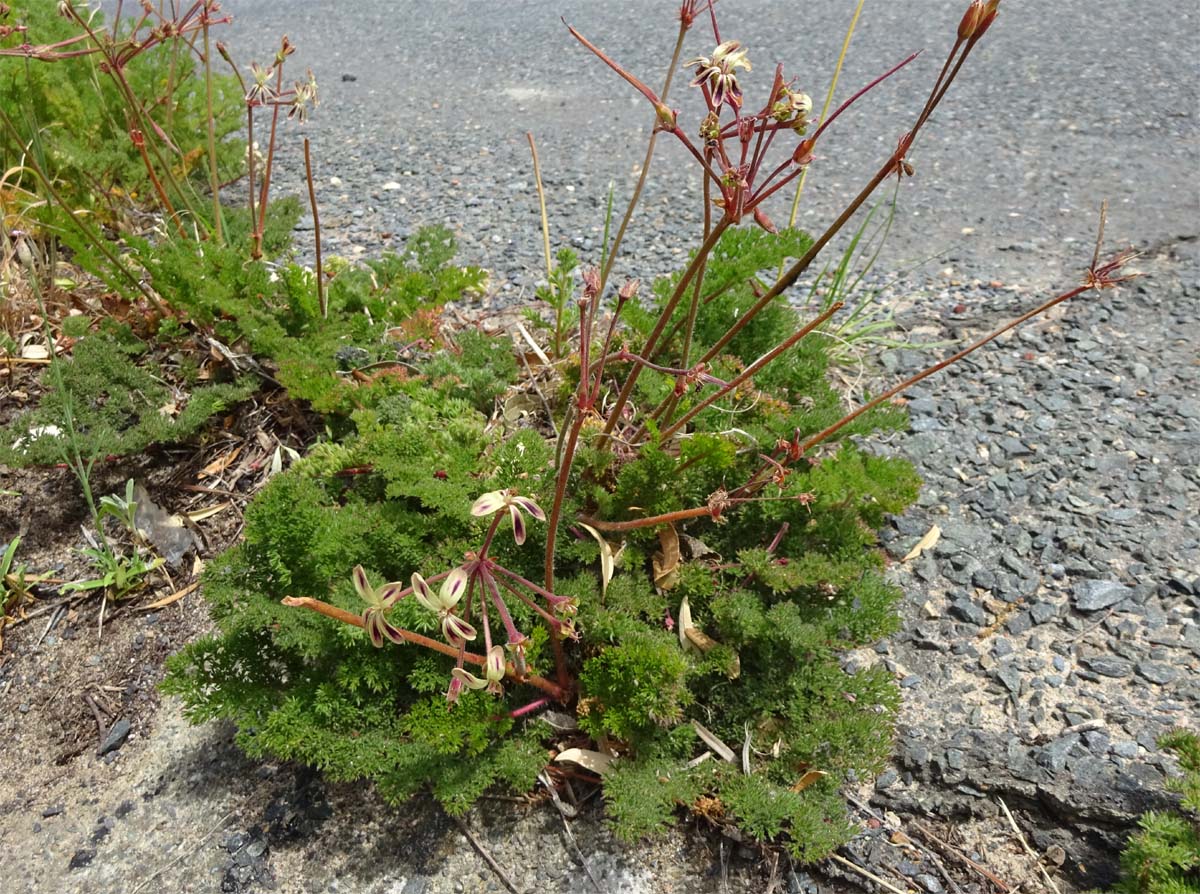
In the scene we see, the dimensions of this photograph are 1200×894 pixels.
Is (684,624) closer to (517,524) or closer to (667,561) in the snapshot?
(667,561)

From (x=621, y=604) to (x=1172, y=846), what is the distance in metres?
1.12

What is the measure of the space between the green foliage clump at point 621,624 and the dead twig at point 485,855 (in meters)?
0.21

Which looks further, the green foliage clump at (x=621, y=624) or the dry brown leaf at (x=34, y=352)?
the dry brown leaf at (x=34, y=352)

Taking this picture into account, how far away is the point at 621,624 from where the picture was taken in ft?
5.97

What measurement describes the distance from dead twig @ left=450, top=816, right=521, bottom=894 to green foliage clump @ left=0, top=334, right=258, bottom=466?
140 cm

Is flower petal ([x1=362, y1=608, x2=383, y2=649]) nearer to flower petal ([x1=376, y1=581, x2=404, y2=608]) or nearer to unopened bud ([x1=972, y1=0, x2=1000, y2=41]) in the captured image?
flower petal ([x1=376, y1=581, x2=404, y2=608])

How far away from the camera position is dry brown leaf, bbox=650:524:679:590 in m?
1.97

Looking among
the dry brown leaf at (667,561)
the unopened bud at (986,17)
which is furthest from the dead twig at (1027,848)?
the unopened bud at (986,17)

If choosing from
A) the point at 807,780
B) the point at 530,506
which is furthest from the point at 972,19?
the point at 807,780

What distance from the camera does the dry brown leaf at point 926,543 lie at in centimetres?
236

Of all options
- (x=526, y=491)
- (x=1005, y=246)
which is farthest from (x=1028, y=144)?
(x=526, y=491)

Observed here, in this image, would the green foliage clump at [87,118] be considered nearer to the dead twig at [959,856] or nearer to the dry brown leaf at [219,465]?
the dry brown leaf at [219,465]

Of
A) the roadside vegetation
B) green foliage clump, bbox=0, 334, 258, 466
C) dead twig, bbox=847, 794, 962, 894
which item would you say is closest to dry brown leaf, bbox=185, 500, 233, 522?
the roadside vegetation

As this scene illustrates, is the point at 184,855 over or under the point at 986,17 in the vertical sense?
under
